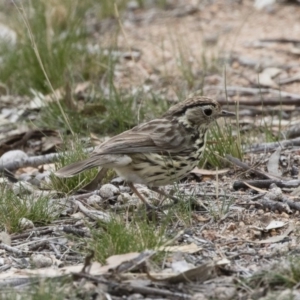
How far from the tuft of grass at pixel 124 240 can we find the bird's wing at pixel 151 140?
102 centimetres

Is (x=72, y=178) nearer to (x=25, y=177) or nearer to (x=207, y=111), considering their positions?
(x=25, y=177)

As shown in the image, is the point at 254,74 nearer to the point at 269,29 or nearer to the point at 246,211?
the point at 269,29

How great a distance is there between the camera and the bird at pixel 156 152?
6453mm

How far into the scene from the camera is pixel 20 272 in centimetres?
551

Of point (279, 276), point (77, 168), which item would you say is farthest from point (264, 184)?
point (279, 276)

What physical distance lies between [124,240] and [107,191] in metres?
1.52

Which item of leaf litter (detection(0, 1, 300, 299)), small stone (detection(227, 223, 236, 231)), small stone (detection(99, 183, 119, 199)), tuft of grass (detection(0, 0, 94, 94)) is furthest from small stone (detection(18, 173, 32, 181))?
small stone (detection(227, 223, 236, 231))

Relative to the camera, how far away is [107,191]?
270 inches

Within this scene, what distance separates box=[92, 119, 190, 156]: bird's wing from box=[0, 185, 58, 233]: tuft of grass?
19.9 inches

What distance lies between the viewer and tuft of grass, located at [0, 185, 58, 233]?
6312mm

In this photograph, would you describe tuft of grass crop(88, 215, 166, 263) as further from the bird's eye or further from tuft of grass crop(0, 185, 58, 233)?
the bird's eye

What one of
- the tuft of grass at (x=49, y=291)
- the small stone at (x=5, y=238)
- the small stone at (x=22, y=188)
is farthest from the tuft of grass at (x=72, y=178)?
the tuft of grass at (x=49, y=291)

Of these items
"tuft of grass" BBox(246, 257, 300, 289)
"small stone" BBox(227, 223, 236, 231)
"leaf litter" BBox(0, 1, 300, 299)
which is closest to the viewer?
"tuft of grass" BBox(246, 257, 300, 289)

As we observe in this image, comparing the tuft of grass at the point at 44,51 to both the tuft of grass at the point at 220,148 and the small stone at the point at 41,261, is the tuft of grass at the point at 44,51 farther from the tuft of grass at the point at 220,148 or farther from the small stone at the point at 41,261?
the small stone at the point at 41,261
